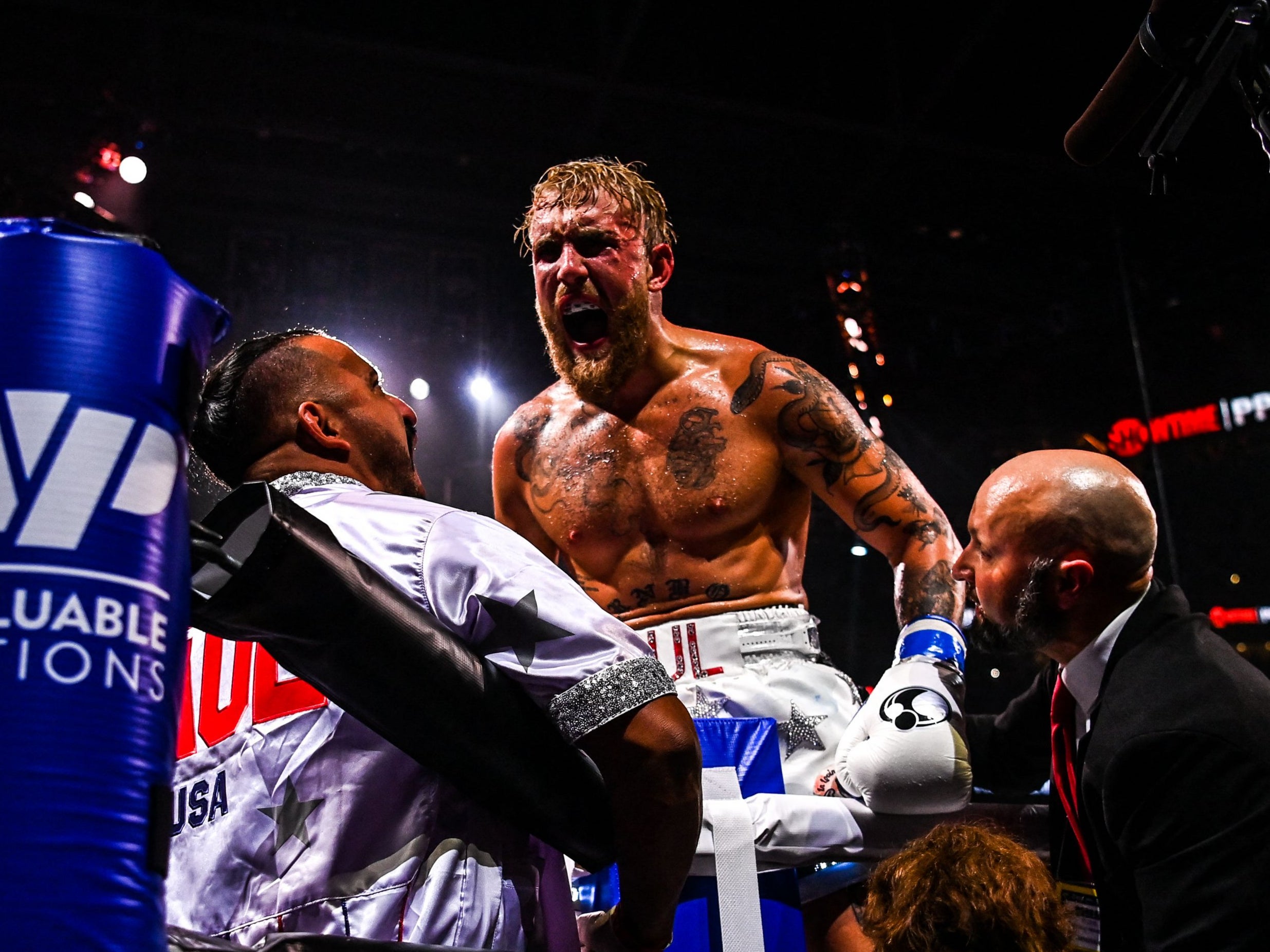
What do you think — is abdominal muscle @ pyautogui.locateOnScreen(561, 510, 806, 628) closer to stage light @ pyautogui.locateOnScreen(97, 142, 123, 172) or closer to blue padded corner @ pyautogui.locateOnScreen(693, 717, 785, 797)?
blue padded corner @ pyautogui.locateOnScreen(693, 717, 785, 797)

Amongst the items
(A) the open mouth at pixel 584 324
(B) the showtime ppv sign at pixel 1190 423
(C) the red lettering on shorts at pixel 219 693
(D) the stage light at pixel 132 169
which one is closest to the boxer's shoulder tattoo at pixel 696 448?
(A) the open mouth at pixel 584 324

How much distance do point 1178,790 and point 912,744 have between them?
379 millimetres

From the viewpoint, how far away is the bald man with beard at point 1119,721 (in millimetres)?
1359

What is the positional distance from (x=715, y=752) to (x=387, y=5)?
4002 mm

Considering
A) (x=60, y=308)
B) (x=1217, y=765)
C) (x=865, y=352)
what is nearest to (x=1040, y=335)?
(x=865, y=352)

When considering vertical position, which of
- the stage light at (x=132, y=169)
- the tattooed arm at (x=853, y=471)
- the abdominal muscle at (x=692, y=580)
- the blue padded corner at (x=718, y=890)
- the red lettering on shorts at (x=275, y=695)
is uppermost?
the stage light at (x=132, y=169)

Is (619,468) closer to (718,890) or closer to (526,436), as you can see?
(526,436)

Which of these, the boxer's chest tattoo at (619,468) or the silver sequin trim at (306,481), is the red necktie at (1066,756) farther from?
the silver sequin trim at (306,481)

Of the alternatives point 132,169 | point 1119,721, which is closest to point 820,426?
point 1119,721

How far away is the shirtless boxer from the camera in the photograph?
205cm

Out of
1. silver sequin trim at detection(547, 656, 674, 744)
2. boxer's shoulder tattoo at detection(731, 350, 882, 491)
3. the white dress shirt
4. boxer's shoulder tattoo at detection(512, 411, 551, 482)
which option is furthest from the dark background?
silver sequin trim at detection(547, 656, 674, 744)

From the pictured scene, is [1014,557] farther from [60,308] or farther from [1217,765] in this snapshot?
[60,308]

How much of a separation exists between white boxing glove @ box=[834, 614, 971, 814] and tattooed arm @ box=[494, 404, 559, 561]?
3.20 ft

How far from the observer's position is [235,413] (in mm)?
1319
